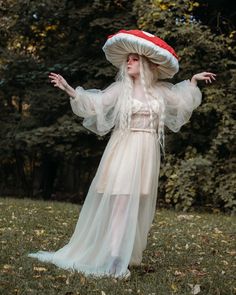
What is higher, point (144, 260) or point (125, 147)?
point (125, 147)

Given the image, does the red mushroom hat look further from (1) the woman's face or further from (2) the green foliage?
(2) the green foliage

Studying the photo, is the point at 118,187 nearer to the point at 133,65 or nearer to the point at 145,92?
the point at 145,92

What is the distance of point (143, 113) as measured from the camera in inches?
172

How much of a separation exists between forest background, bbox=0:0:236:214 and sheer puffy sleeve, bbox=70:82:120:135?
598cm

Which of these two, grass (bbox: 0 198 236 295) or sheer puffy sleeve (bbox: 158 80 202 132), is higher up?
sheer puffy sleeve (bbox: 158 80 202 132)

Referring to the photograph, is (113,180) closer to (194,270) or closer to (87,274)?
(87,274)

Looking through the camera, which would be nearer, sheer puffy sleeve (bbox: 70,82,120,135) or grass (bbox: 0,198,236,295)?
grass (bbox: 0,198,236,295)

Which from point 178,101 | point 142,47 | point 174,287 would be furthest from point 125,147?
point 174,287

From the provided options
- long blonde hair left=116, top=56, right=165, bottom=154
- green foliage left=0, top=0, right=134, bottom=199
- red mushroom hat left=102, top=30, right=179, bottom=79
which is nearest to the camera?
red mushroom hat left=102, top=30, right=179, bottom=79

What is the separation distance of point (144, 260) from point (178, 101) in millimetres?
1476

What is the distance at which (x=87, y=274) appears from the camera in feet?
13.6

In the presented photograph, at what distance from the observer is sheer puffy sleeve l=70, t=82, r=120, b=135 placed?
14.3ft

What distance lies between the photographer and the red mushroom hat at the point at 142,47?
425 centimetres

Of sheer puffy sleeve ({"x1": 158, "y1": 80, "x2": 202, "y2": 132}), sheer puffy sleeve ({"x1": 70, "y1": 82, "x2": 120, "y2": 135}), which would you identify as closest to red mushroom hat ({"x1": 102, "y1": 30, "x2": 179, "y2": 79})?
sheer puffy sleeve ({"x1": 158, "y1": 80, "x2": 202, "y2": 132})
